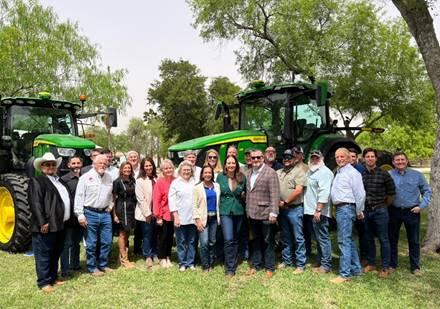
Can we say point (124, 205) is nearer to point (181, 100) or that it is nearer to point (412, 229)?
point (412, 229)

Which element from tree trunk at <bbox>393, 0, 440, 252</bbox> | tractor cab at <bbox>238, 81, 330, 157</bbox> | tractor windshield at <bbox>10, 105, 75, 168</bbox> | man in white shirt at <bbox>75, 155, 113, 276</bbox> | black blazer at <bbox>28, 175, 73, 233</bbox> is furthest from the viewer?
tractor windshield at <bbox>10, 105, 75, 168</bbox>

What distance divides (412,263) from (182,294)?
3.00 metres

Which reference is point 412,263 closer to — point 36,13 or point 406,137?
point 36,13

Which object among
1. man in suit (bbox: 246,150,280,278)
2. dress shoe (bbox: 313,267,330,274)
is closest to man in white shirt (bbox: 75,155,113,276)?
man in suit (bbox: 246,150,280,278)

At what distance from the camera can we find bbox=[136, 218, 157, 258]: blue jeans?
19.6 feet

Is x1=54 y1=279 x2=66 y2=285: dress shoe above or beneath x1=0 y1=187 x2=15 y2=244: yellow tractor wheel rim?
beneath

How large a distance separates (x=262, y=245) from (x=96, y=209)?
88.1 inches

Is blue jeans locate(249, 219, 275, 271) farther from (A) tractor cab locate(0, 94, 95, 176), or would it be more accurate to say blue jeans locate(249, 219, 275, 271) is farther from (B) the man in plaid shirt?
(A) tractor cab locate(0, 94, 95, 176)

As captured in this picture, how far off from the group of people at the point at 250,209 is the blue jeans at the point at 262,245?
1 centimetres

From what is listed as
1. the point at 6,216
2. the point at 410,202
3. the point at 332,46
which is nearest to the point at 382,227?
the point at 410,202

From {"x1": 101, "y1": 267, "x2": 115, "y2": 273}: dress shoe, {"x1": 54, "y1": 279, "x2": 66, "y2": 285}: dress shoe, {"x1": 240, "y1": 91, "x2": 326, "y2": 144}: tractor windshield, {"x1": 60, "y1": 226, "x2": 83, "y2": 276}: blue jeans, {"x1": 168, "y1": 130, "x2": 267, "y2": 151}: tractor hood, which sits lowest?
{"x1": 54, "y1": 279, "x2": 66, "y2": 285}: dress shoe

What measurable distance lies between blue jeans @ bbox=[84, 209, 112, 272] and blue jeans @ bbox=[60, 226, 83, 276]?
16cm

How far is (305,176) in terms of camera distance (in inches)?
222

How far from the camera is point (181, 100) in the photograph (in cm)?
3938
